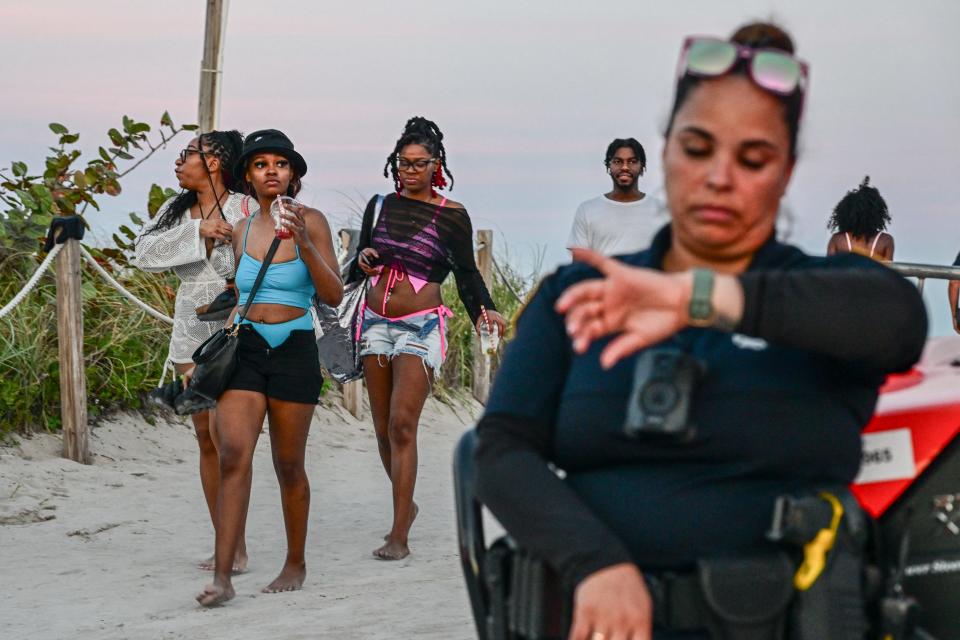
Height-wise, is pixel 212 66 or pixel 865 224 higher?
pixel 212 66

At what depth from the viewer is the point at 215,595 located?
657cm

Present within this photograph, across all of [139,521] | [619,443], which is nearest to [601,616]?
[619,443]

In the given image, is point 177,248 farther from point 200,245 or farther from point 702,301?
point 702,301

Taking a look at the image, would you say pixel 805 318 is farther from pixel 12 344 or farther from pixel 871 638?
pixel 12 344

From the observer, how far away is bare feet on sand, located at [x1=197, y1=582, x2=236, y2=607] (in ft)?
21.5

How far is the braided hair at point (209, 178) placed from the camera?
7.70 metres

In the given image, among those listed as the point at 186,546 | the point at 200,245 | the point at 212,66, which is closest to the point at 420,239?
the point at 200,245

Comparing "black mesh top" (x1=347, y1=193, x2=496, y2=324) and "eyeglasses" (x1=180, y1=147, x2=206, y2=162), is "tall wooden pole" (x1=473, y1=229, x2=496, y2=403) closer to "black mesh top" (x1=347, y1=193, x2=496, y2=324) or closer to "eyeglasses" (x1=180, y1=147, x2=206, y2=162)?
"black mesh top" (x1=347, y1=193, x2=496, y2=324)

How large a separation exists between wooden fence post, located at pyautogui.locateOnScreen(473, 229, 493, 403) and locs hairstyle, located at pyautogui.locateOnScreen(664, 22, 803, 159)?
11.0 m

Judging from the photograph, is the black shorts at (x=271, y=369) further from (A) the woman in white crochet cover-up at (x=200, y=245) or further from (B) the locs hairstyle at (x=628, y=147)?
(B) the locs hairstyle at (x=628, y=147)

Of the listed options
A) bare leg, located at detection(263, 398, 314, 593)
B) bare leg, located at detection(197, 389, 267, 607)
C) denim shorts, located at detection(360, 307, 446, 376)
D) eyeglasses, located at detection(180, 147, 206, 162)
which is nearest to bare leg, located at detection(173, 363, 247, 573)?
bare leg, located at detection(263, 398, 314, 593)

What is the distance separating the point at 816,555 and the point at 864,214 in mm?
7920

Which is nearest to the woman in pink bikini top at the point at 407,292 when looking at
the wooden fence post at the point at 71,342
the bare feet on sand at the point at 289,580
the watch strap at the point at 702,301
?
the bare feet on sand at the point at 289,580

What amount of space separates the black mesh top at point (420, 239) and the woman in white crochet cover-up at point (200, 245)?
798mm
